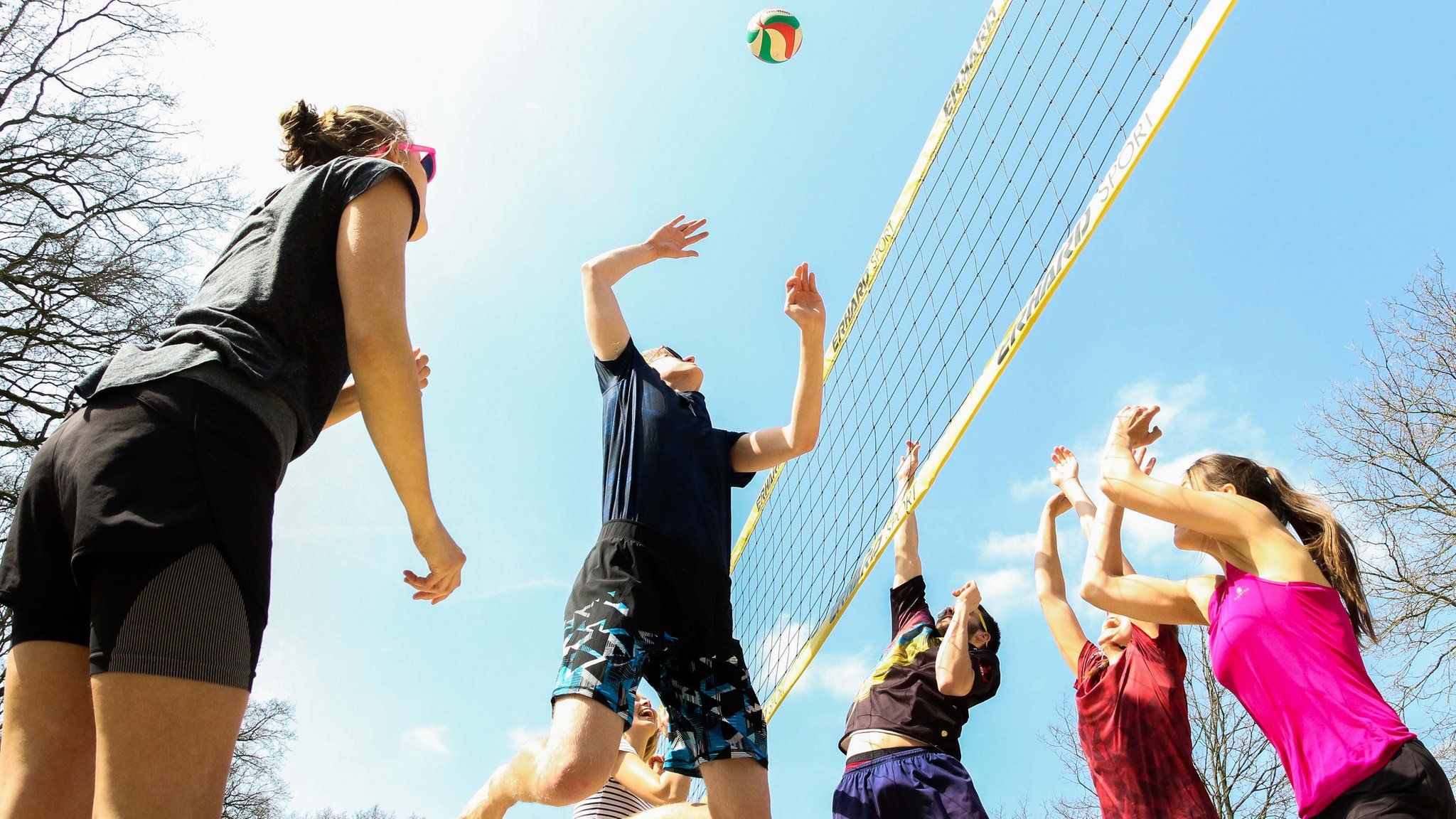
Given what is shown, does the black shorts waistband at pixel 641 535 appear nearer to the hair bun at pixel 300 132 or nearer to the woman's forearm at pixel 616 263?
the woman's forearm at pixel 616 263

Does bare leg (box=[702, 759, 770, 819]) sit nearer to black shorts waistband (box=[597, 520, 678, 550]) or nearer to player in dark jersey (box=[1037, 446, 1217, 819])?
black shorts waistband (box=[597, 520, 678, 550])

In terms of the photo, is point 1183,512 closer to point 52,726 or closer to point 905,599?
point 905,599

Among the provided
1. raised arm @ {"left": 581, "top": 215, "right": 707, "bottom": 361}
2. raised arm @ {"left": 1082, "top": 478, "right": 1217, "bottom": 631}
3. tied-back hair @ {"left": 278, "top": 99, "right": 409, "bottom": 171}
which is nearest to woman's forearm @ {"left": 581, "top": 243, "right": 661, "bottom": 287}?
raised arm @ {"left": 581, "top": 215, "right": 707, "bottom": 361}

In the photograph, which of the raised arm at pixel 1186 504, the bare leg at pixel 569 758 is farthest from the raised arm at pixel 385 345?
the raised arm at pixel 1186 504

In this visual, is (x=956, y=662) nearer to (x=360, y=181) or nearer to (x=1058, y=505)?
(x=1058, y=505)

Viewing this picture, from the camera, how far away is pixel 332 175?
183 centimetres

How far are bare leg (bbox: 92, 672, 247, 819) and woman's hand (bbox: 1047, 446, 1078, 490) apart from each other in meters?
3.90

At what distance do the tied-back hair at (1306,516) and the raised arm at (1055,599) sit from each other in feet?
4.02

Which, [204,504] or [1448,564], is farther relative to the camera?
[1448,564]

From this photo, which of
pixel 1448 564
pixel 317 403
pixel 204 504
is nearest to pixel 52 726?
pixel 204 504

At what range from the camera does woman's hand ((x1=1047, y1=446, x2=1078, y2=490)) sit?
4.61 m

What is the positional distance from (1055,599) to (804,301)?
5.96 feet

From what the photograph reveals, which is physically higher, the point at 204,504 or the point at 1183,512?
the point at 1183,512

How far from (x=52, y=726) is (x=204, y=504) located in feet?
1.54
